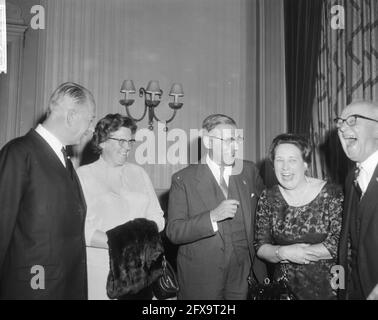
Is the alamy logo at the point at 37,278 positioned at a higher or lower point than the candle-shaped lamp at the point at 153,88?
lower

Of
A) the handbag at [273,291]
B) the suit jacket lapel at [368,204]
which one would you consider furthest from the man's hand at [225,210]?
the suit jacket lapel at [368,204]

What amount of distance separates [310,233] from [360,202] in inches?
15.9

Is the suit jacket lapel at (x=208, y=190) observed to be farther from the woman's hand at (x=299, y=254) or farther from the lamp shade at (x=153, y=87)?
the lamp shade at (x=153, y=87)

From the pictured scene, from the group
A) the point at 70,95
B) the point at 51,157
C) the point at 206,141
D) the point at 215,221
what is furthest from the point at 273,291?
the point at 70,95

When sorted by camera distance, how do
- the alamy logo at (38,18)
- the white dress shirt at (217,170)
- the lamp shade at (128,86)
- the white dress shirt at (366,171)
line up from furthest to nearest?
the lamp shade at (128,86) < the alamy logo at (38,18) < the white dress shirt at (217,170) < the white dress shirt at (366,171)

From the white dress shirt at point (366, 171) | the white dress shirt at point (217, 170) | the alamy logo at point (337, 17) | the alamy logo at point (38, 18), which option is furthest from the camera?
the alamy logo at point (38, 18)

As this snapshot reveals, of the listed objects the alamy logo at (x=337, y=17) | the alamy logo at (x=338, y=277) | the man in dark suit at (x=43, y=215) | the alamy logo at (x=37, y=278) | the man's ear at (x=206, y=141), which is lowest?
the alamy logo at (x=338, y=277)

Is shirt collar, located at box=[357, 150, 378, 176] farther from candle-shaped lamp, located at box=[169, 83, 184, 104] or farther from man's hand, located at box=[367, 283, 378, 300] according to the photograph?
candle-shaped lamp, located at box=[169, 83, 184, 104]

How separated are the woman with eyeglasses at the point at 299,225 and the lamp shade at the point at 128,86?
2850mm

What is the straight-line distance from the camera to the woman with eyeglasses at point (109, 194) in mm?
2334

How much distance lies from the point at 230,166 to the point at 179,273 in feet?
2.48

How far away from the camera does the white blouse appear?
234 centimetres

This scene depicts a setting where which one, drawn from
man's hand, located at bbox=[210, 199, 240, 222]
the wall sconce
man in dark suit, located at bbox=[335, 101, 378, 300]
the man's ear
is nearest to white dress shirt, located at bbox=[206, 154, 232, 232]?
the man's ear

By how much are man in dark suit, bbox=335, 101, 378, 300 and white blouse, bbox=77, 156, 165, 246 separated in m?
1.11
